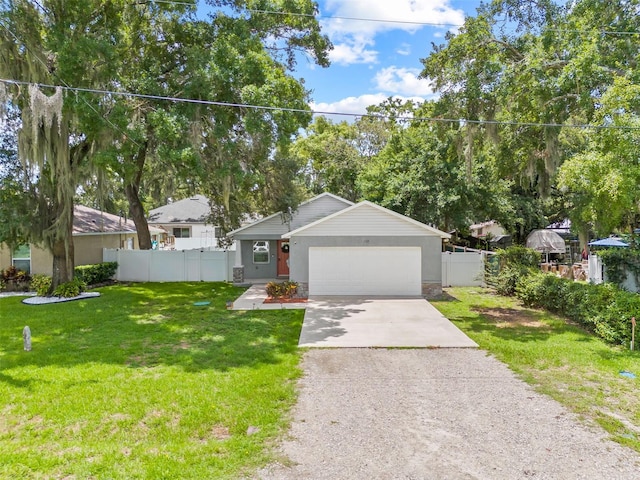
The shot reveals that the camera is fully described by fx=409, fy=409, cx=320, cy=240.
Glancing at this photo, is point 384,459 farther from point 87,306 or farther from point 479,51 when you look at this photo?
point 87,306

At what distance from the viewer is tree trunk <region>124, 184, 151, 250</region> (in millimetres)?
17141

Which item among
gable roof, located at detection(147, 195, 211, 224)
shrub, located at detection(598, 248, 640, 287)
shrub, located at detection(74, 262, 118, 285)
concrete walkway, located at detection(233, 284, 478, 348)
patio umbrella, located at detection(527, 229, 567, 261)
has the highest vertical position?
gable roof, located at detection(147, 195, 211, 224)

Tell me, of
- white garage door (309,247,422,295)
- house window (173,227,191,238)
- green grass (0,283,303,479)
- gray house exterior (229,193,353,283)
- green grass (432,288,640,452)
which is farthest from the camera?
house window (173,227,191,238)

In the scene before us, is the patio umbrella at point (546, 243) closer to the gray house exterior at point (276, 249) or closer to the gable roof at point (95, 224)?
the gray house exterior at point (276, 249)

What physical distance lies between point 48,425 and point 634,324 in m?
9.18

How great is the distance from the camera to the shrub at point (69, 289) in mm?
13203

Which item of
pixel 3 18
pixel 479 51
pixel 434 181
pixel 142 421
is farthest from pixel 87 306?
pixel 434 181

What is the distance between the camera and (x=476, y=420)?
4715mm

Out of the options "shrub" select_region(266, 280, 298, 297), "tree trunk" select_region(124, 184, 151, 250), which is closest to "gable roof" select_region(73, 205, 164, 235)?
"tree trunk" select_region(124, 184, 151, 250)

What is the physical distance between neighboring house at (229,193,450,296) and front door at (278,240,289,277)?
4108 mm

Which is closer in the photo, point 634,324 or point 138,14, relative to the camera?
point 634,324

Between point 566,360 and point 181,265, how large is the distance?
1495 cm

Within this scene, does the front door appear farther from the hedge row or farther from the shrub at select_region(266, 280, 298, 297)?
the hedge row

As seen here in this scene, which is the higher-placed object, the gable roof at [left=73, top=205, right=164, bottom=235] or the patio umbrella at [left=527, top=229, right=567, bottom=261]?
the gable roof at [left=73, top=205, right=164, bottom=235]
